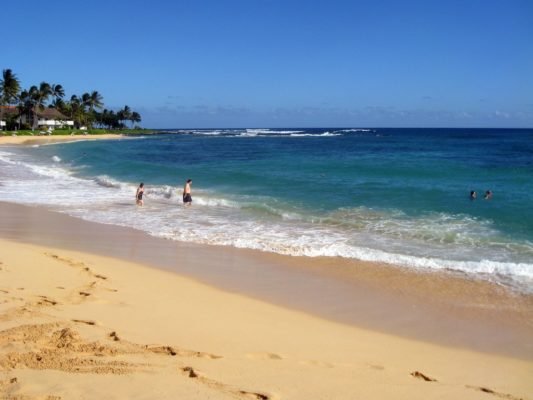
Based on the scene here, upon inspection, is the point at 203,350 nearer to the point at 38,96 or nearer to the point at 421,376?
the point at 421,376

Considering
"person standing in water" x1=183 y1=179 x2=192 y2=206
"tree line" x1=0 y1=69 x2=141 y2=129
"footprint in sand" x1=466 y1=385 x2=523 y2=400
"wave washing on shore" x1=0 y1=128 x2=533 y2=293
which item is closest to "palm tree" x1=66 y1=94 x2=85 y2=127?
"tree line" x1=0 y1=69 x2=141 y2=129

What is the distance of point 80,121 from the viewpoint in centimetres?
11856

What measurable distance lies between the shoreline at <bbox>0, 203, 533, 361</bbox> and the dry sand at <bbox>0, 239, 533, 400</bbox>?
541mm

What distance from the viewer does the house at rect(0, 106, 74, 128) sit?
98.8m

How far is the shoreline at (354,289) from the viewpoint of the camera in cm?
699

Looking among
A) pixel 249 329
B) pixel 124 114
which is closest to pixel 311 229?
pixel 249 329

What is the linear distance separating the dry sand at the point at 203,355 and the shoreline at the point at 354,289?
21.3 inches

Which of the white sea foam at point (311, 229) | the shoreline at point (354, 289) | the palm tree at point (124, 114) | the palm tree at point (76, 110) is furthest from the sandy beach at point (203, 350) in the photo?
the palm tree at point (124, 114)

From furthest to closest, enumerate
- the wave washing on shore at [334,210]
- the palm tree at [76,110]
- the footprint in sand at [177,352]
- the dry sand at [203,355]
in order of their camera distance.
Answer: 1. the palm tree at [76,110]
2. the wave washing on shore at [334,210]
3. the footprint in sand at [177,352]
4. the dry sand at [203,355]

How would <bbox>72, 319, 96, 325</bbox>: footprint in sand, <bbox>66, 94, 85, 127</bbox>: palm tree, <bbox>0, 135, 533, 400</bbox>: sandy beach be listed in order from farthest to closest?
1. <bbox>66, 94, 85, 127</bbox>: palm tree
2. <bbox>72, 319, 96, 325</bbox>: footprint in sand
3. <bbox>0, 135, 533, 400</bbox>: sandy beach

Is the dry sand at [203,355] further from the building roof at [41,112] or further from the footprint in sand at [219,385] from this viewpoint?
the building roof at [41,112]

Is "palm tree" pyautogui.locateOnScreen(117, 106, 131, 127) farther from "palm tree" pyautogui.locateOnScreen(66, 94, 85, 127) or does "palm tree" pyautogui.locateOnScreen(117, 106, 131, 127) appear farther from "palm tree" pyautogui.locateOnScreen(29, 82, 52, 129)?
"palm tree" pyautogui.locateOnScreen(29, 82, 52, 129)

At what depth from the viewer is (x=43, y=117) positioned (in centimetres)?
10550

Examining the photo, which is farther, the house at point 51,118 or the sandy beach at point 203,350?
the house at point 51,118
